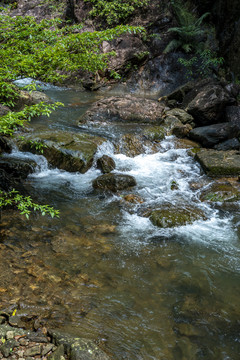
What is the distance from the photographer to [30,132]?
8266 millimetres

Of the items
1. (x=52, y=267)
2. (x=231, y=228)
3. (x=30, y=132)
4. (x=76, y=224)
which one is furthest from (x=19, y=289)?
(x=30, y=132)

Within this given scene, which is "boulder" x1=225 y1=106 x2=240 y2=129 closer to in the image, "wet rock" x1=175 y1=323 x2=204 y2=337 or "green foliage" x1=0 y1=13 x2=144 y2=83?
"green foliage" x1=0 y1=13 x2=144 y2=83

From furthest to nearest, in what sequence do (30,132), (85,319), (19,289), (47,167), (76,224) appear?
(30,132) < (47,167) < (76,224) < (19,289) < (85,319)

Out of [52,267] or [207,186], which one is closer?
[52,267]

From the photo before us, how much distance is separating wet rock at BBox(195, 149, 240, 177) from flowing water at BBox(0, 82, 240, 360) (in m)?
1.17

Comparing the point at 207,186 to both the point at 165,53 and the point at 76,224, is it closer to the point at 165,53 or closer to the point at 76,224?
the point at 76,224

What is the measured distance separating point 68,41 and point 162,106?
26.6ft

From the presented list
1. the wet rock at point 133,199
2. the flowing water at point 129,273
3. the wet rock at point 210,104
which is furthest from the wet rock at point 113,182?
the wet rock at point 210,104

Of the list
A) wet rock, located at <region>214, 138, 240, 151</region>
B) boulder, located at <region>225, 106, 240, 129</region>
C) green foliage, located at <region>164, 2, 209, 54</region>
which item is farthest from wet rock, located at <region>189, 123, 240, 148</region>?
green foliage, located at <region>164, 2, 209, 54</region>

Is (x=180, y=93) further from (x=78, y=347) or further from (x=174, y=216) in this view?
(x=78, y=347)

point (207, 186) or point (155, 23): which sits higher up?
point (155, 23)

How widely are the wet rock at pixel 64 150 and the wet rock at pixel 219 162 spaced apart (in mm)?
3174

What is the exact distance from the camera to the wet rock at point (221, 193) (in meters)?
6.10

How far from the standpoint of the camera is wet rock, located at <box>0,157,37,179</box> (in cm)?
646
